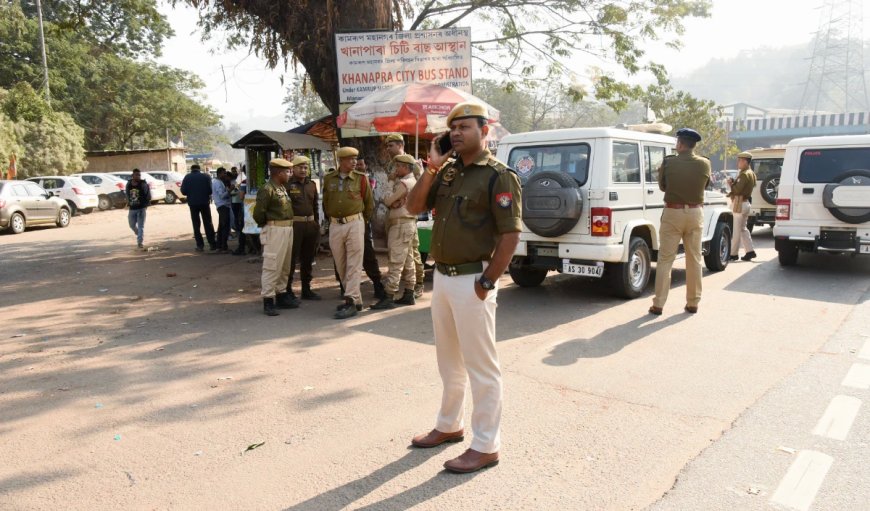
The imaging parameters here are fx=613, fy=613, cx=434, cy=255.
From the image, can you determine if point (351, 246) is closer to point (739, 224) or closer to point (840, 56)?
point (739, 224)

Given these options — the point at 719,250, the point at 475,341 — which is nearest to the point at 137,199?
the point at 719,250

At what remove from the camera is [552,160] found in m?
7.39

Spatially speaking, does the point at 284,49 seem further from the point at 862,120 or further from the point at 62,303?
the point at 862,120

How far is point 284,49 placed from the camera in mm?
11219

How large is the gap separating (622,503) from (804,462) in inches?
45.6

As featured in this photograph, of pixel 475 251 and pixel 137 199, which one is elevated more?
pixel 137 199

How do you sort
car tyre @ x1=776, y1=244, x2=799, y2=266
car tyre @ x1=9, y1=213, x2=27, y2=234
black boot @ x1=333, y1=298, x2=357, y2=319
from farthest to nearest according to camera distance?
car tyre @ x1=9, y1=213, x2=27, y2=234
car tyre @ x1=776, y1=244, x2=799, y2=266
black boot @ x1=333, y1=298, x2=357, y2=319

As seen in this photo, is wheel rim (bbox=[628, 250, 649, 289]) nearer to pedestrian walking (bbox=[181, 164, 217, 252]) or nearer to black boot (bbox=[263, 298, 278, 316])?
black boot (bbox=[263, 298, 278, 316])

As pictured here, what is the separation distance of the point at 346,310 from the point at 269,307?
3.05ft

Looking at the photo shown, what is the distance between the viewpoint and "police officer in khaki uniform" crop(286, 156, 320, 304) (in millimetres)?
7484

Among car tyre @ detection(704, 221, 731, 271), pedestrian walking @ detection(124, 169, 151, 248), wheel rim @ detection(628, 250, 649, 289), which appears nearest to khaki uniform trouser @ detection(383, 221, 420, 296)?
wheel rim @ detection(628, 250, 649, 289)

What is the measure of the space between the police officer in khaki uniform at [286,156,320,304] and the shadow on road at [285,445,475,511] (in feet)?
14.6

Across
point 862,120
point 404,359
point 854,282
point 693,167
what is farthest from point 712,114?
point 862,120

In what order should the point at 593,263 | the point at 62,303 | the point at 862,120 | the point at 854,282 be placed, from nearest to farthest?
1. the point at 593,263
2. the point at 62,303
3. the point at 854,282
4. the point at 862,120
